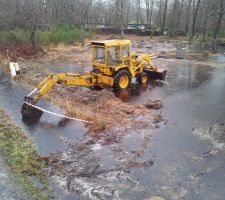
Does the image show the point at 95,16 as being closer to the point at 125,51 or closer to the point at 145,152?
the point at 125,51

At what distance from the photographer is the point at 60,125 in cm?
1191

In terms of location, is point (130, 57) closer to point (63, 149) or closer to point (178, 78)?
point (178, 78)

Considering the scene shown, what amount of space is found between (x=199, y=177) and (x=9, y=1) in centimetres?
2675

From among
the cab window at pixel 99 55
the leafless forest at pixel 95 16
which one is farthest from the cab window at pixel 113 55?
the leafless forest at pixel 95 16

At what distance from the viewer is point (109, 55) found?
1444cm

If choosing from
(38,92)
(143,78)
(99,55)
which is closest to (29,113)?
(38,92)

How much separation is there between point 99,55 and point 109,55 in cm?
44

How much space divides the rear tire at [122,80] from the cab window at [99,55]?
0.90 m

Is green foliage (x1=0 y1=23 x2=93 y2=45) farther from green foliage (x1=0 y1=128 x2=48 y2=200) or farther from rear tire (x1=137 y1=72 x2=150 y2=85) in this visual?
green foliage (x1=0 y1=128 x2=48 y2=200)

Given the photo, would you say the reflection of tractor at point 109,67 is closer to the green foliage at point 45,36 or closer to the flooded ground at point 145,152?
the flooded ground at point 145,152

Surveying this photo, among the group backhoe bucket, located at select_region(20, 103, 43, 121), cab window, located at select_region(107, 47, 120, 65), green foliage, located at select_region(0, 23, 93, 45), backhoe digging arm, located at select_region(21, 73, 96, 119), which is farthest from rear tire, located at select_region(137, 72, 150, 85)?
green foliage, located at select_region(0, 23, 93, 45)

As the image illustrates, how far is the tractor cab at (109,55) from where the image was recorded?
14.3 metres

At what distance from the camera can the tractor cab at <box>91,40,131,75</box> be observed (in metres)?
14.3

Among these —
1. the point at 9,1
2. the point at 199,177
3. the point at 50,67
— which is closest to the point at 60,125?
the point at 199,177
